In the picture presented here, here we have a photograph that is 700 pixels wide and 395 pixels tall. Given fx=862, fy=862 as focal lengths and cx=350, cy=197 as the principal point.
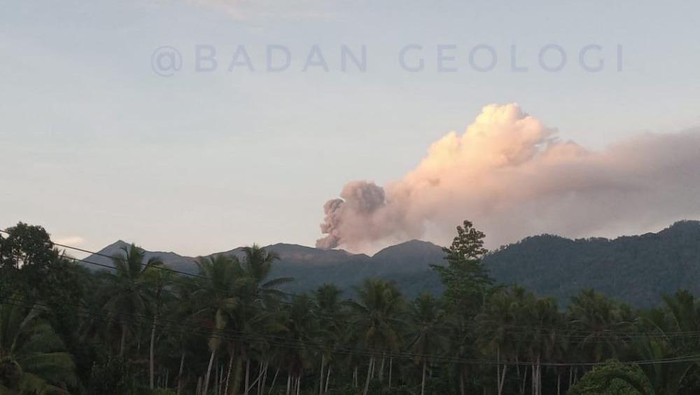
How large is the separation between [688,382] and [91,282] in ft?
191

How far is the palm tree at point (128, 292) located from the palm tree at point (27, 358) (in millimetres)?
19626

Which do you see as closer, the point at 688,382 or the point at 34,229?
the point at 688,382

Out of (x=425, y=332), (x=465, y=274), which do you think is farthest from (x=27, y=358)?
(x=465, y=274)

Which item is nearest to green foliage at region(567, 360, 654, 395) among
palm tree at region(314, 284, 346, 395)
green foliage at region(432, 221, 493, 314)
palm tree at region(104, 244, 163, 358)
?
palm tree at region(104, 244, 163, 358)

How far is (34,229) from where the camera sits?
6481cm

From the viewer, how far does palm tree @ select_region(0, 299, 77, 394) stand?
46.7 meters

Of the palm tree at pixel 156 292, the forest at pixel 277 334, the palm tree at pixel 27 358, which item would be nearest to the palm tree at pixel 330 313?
the forest at pixel 277 334

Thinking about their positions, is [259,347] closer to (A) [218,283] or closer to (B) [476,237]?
(A) [218,283]

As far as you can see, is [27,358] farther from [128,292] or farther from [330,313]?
[330,313]

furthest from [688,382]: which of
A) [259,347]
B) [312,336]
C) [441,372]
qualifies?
[441,372]

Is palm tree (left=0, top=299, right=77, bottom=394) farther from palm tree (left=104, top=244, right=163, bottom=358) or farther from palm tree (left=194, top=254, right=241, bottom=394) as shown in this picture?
palm tree (left=194, top=254, right=241, bottom=394)

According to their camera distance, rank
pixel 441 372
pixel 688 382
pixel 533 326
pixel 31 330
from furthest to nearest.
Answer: pixel 441 372 < pixel 533 326 < pixel 688 382 < pixel 31 330

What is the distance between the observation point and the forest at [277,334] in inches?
2010

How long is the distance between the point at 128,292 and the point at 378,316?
26568 mm
